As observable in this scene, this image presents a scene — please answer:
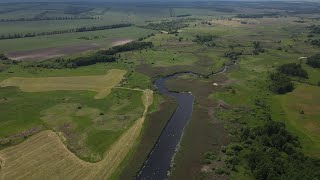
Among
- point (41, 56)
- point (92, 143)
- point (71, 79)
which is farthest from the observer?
point (41, 56)

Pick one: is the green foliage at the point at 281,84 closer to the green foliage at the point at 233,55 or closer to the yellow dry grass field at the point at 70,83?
the green foliage at the point at 233,55

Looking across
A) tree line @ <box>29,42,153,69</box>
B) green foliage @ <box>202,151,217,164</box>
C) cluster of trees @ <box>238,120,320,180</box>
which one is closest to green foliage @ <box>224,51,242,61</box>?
tree line @ <box>29,42,153,69</box>

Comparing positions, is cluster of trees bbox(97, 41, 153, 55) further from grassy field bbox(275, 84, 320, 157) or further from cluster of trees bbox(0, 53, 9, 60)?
grassy field bbox(275, 84, 320, 157)

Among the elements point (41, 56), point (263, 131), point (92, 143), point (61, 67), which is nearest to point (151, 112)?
point (92, 143)

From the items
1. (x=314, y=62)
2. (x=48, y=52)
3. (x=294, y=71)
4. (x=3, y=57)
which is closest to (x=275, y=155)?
(x=294, y=71)

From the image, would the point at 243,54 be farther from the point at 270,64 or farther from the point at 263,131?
the point at 263,131

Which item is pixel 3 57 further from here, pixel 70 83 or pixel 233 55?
pixel 233 55
